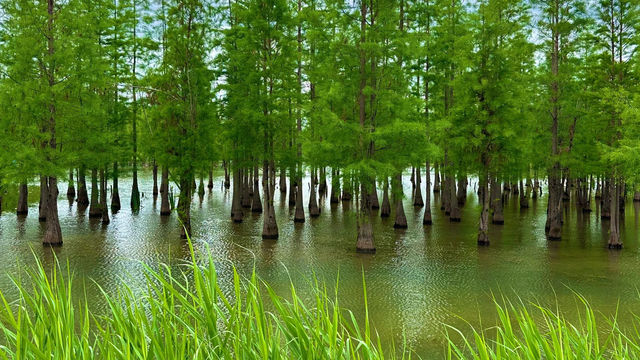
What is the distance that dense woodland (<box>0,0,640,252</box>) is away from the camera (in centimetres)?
2139

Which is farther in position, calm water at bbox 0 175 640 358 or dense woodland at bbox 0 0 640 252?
dense woodland at bbox 0 0 640 252

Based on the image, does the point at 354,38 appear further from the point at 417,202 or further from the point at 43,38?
the point at 417,202

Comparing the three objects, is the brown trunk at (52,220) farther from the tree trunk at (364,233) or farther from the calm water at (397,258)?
the tree trunk at (364,233)

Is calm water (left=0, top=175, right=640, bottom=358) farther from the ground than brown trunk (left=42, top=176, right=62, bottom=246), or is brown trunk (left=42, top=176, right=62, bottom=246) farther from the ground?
brown trunk (left=42, top=176, right=62, bottom=246)

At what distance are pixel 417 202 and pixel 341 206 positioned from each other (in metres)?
6.03

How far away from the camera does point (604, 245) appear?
2403 cm

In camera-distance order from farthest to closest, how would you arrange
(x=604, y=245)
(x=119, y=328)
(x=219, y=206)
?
(x=219, y=206), (x=604, y=245), (x=119, y=328)

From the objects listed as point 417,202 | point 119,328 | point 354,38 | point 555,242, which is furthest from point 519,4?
point 119,328

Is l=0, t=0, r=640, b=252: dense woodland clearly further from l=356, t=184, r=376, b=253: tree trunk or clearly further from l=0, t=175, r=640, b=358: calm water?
l=0, t=175, r=640, b=358: calm water

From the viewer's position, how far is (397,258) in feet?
68.0


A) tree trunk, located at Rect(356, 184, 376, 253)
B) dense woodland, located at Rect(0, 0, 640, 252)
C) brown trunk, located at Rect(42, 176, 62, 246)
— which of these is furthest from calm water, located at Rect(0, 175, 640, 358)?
dense woodland, located at Rect(0, 0, 640, 252)

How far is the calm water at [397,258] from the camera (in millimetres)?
14242

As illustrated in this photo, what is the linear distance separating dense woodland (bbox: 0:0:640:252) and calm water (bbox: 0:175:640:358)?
1.33 m

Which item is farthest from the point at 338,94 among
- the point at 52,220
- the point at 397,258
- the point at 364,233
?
the point at 52,220
